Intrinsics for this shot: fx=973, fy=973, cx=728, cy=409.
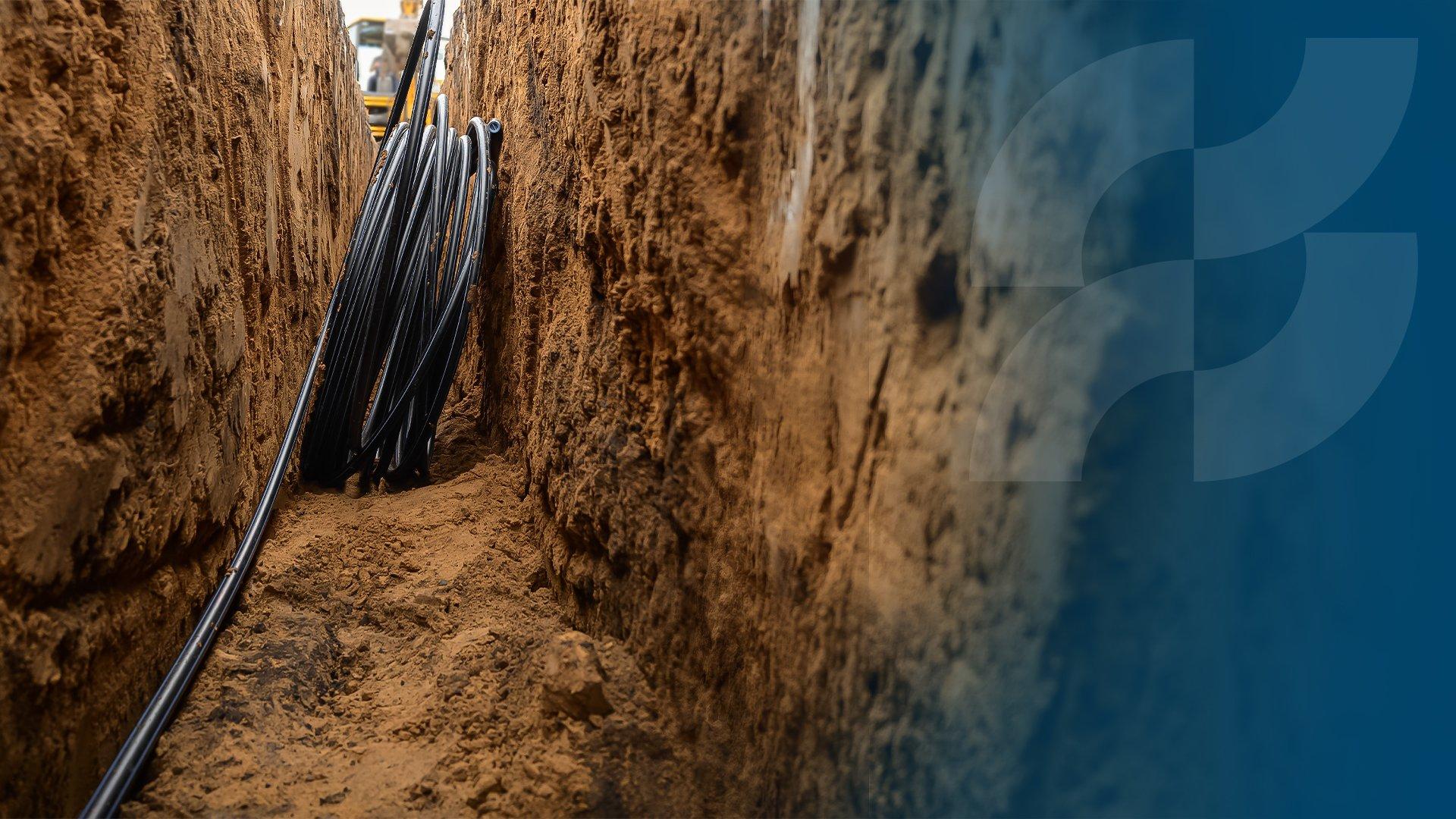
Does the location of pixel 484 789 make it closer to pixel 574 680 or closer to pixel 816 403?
pixel 574 680

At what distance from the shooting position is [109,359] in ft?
5.50

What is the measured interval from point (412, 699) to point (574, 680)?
51 centimetres

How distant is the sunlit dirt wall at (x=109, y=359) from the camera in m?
1.48

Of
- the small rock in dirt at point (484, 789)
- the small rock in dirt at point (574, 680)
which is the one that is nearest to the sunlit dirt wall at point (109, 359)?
the small rock in dirt at point (484, 789)

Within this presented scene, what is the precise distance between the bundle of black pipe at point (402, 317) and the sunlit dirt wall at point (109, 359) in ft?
2.40

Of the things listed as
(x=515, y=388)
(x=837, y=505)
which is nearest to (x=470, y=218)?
(x=515, y=388)

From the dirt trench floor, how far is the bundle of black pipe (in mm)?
626

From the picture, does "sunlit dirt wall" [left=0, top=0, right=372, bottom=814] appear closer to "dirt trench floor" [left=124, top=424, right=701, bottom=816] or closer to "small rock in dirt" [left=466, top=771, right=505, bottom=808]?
"dirt trench floor" [left=124, top=424, right=701, bottom=816]

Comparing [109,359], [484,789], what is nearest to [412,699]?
[484,789]

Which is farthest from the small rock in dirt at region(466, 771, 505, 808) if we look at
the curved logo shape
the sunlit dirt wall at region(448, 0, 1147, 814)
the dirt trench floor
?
the curved logo shape

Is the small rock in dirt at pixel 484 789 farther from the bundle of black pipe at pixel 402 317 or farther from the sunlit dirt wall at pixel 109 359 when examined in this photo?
the bundle of black pipe at pixel 402 317

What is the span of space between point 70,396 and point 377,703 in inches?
33.0


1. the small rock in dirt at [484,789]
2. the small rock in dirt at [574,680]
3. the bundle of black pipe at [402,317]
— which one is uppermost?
the bundle of black pipe at [402,317]

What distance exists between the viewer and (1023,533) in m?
0.99
